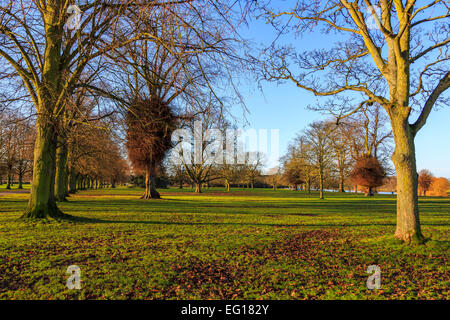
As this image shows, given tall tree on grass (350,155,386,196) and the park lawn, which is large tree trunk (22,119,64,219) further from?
tall tree on grass (350,155,386,196)

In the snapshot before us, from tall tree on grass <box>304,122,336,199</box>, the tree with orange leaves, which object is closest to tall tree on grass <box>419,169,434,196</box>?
the tree with orange leaves

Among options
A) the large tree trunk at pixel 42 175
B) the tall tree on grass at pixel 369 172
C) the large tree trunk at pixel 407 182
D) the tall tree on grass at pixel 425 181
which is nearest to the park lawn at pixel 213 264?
the large tree trunk at pixel 407 182

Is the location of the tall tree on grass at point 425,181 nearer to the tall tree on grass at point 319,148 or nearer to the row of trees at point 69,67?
the tall tree on grass at point 319,148

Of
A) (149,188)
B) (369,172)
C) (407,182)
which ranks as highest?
(369,172)

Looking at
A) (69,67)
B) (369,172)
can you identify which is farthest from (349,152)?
(69,67)

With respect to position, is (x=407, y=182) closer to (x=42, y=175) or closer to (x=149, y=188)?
(x=42, y=175)

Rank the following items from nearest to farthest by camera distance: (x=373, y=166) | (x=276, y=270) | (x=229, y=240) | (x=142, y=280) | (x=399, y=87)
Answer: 1. (x=142, y=280)
2. (x=276, y=270)
3. (x=399, y=87)
4. (x=229, y=240)
5. (x=373, y=166)

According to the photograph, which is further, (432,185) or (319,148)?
(432,185)

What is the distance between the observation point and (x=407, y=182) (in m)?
6.73

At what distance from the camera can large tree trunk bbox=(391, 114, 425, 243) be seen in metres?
6.71

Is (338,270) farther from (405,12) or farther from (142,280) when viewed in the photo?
(405,12)

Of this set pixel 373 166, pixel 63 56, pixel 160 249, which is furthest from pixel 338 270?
pixel 373 166
